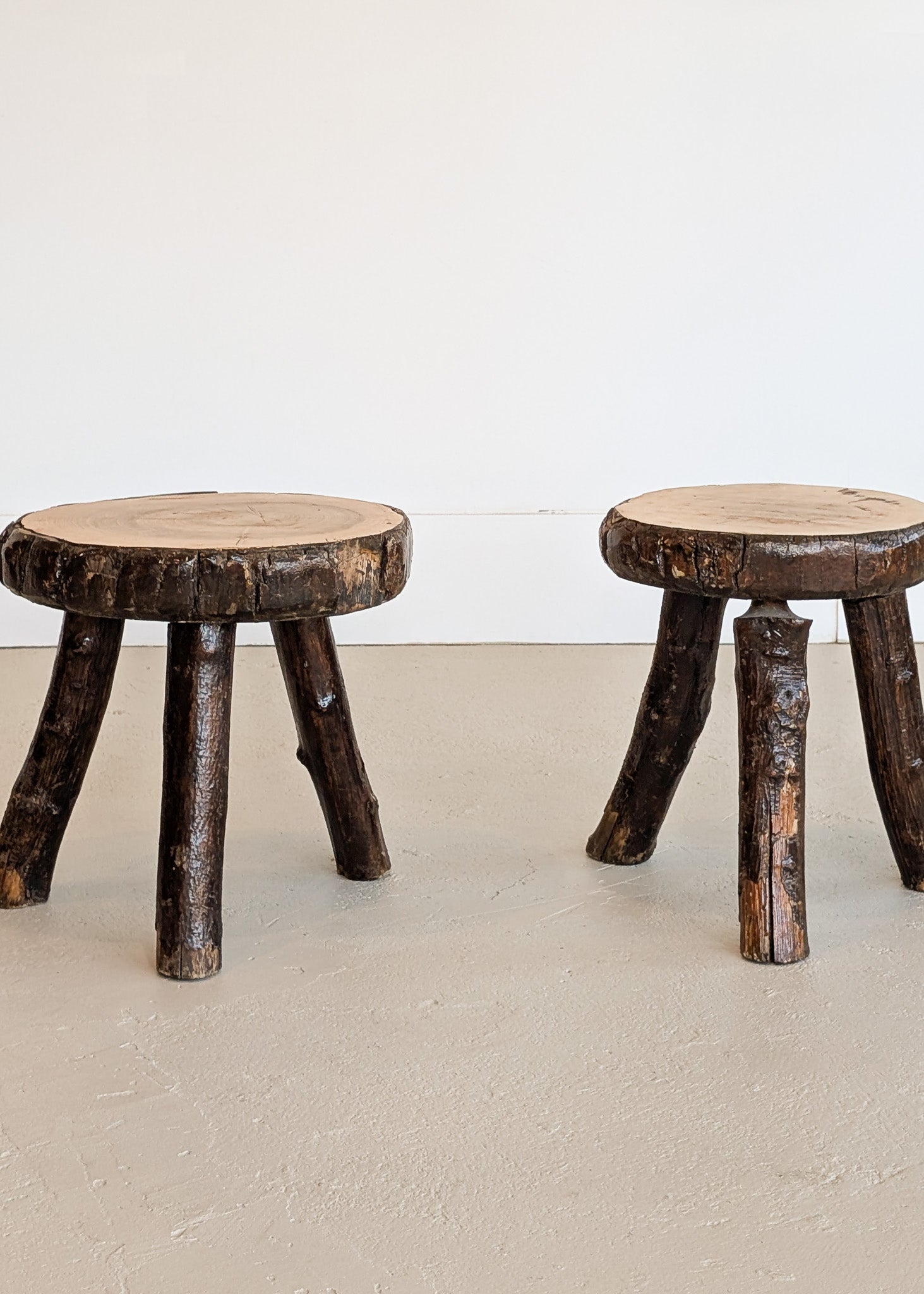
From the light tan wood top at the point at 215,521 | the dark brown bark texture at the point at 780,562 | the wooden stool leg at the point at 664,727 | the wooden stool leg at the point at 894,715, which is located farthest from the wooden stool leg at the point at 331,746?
the wooden stool leg at the point at 894,715

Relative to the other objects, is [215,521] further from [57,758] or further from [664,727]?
[664,727]

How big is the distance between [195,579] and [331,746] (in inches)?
15.2

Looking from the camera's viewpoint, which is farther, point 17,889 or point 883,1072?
point 17,889

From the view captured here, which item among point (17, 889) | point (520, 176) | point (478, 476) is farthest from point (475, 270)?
point (17, 889)

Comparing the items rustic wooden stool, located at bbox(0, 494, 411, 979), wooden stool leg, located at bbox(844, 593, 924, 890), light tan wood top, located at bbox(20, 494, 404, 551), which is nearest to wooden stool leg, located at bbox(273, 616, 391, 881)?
rustic wooden stool, located at bbox(0, 494, 411, 979)

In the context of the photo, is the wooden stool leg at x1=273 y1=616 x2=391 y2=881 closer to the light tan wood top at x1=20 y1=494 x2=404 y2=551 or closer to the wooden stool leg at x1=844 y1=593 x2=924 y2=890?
the light tan wood top at x1=20 y1=494 x2=404 y2=551

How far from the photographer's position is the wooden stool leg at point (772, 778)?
1396mm

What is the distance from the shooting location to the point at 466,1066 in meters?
1.21

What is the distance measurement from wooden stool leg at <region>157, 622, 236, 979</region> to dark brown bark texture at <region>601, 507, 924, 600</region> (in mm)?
458

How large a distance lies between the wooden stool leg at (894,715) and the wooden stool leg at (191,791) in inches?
27.6

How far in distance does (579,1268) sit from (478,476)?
2.10 meters

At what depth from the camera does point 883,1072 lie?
3.93 feet

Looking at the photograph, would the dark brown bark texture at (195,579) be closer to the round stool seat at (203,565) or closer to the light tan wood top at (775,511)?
the round stool seat at (203,565)

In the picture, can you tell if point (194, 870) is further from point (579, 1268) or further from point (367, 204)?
point (367, 204)
